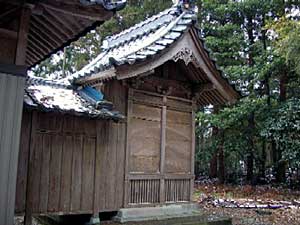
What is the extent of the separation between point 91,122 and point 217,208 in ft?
17.7

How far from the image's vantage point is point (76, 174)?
7004 millimetres

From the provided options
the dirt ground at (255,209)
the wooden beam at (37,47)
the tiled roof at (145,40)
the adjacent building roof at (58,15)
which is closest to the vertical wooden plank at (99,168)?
the tiled roof at (145,40)

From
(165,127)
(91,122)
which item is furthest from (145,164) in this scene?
(91,122)

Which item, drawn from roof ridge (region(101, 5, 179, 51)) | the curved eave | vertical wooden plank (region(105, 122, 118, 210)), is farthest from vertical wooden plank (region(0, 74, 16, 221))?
roof ridge (region(101, 5, 179, 51))

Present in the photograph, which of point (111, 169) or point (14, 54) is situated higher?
point (14, 54)

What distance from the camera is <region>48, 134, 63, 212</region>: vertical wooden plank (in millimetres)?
6633

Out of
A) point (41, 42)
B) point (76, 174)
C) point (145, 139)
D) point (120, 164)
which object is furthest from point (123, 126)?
point (41, 42)

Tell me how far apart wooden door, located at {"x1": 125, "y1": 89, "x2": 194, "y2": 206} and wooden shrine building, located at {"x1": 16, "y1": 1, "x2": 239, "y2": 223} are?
2 cm

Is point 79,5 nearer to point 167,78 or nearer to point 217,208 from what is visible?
point 167,78

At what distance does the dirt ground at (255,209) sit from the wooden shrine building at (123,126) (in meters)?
1.65

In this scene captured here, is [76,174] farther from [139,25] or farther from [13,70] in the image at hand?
[139,25]

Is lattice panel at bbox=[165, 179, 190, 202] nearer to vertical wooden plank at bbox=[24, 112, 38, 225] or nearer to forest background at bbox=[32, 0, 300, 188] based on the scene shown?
vertical wooden plank at bbox=[24, 112, 38, 225]

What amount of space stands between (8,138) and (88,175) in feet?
10.2

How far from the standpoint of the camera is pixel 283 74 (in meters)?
16.8
